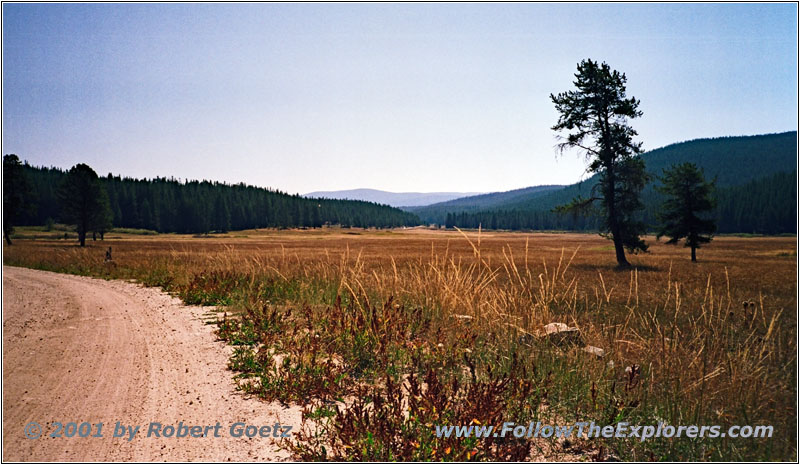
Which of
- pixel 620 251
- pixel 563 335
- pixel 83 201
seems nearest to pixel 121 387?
pixel 563 335

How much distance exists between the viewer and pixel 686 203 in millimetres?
30062

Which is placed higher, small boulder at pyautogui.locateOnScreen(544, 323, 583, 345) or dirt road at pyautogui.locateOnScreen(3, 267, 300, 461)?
small boulder at pyautogui.locateOnScreen(544, 323, 583, 345)

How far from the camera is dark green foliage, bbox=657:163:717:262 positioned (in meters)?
29.7

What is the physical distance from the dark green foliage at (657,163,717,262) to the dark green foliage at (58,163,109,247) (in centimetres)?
3366

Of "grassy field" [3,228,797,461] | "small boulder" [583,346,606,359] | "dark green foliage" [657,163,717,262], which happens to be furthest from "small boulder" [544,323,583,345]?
"dark green foliage" [657,163,717,262]

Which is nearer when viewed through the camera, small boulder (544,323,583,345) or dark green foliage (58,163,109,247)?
small boulder (544,323,583,345)

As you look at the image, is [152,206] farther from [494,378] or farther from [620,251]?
[494,378]

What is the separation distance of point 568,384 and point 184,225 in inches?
1561

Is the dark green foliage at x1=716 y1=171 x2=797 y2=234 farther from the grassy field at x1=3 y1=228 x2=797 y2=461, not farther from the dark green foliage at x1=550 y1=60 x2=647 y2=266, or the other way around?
the grassy field at x1=3 y1=228 x2=797 y2=461

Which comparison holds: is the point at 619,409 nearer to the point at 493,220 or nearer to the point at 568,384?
the point at 568,384

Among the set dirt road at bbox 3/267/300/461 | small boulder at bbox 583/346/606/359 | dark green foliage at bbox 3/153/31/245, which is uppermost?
dark green foliage at bbox 3/153/31/245

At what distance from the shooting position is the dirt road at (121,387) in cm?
360

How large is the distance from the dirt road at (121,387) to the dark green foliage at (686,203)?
30.8m

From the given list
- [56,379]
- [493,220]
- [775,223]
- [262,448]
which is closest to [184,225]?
[56,379]
